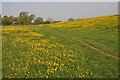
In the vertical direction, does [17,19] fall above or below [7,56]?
above

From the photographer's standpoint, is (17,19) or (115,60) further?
(17,19)

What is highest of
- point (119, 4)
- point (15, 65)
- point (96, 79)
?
point (119, 4)

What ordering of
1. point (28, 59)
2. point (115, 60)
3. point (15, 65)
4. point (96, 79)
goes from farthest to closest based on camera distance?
point (115, 60)
point (28, 59)
point (15, 65)
point (96, 79)

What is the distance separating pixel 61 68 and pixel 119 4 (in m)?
47.1

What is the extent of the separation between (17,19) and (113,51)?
312 ft

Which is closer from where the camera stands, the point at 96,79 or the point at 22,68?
the point at 96,79

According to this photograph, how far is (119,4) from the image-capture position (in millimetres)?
47719

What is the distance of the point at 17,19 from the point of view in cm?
9894

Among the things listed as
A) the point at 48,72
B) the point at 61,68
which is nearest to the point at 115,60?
the point at 61,68

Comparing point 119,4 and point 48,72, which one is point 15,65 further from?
point 119,4

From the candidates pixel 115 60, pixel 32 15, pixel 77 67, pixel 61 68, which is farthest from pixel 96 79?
pixel 32 15

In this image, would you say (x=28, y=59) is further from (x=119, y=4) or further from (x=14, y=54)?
(x=119, y=4)

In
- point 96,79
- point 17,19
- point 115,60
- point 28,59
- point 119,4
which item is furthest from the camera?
point 17,19

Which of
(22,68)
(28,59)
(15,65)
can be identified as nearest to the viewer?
(22,68)
